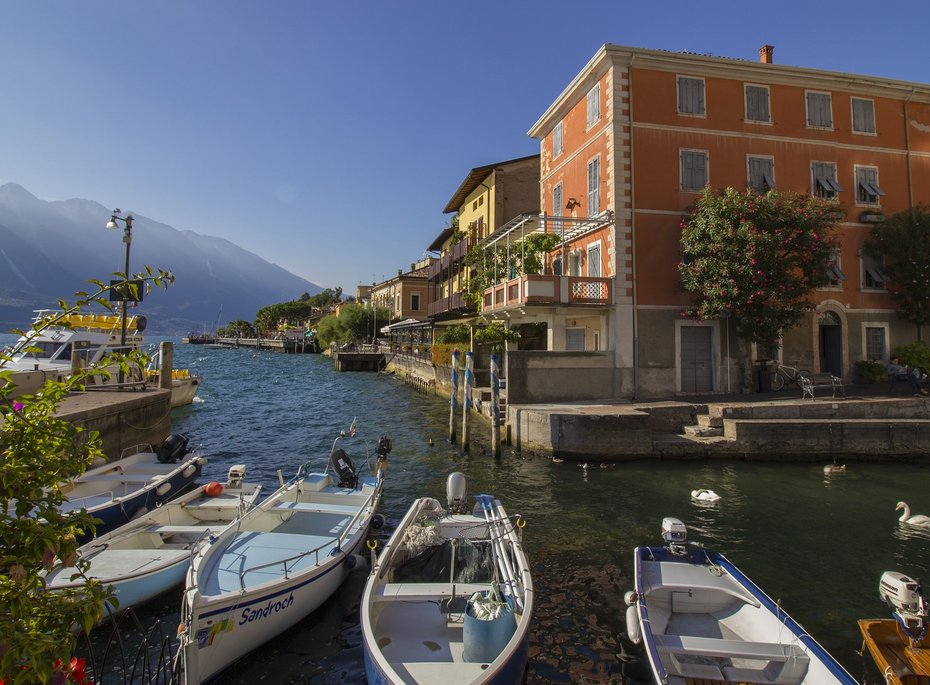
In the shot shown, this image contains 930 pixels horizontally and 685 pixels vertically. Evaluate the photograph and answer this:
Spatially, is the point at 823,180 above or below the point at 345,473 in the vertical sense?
above

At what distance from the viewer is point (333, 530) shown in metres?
9.50

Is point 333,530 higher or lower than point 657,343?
lower

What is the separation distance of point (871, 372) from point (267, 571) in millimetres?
23927

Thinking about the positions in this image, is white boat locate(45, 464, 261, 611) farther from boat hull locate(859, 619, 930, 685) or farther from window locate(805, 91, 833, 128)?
window locate(805, 91, 833, 128)

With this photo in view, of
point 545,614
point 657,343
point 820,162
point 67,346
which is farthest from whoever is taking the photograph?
point 67,346

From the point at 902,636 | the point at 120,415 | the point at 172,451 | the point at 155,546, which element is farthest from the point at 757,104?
the point at 120,415

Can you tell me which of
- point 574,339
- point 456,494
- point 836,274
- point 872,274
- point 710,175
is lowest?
point 456,494

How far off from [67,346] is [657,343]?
1000 inches

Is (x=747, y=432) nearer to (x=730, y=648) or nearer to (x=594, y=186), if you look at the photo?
(x=594, y=186)

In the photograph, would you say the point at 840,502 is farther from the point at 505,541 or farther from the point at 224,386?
the point at 224,386

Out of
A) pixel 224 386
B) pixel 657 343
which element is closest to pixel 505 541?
pixel 657 343

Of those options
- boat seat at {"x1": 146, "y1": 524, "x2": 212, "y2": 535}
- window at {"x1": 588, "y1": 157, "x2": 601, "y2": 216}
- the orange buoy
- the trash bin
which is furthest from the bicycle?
boat seat at {"x1": 146, "y1": 524, "x2": 212, "y2": 535}

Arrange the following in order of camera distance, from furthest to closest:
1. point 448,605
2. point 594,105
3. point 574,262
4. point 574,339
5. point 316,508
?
point 574,262
point 574,339
point 594,105
point 316,508
point 448,605

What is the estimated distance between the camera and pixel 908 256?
21.5 m
